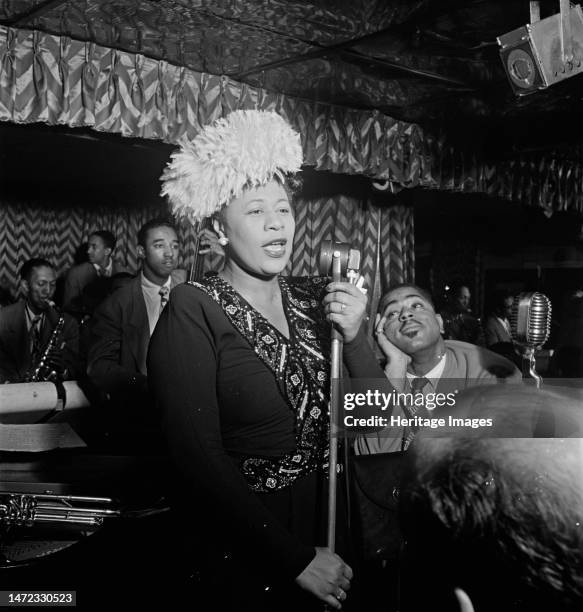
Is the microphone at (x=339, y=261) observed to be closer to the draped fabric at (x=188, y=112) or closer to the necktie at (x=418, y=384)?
the necktie at (x=418, y=384)

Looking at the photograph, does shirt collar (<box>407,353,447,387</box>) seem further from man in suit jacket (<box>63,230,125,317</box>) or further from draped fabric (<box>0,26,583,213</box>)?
man in suit jacket (<box>63,230,125,317</box>)

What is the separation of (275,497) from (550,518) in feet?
2.54

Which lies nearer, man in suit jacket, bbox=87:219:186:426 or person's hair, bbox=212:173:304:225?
person's hair, bbox=212:173:304:225

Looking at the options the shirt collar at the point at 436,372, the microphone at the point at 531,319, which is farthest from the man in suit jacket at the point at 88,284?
the microphone at the point at 531,319

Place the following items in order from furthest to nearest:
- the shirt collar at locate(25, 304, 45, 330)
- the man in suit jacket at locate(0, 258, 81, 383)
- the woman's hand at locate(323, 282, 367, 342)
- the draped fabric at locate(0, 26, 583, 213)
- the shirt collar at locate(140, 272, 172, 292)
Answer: the shirt collar at locate(25, 304, 45, 330) < the shirt collar at locate(140, 272, 172, 292) < the man in suit jacket at locate(0, 258, 81, 383) < the draped fabric at locate(0, 26, 583, 213) < the woman's hand at locate(323, 282, 367, 342)

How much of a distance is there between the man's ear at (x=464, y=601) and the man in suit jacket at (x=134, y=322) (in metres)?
1.67

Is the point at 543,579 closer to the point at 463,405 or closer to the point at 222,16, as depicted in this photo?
the point at 463,405

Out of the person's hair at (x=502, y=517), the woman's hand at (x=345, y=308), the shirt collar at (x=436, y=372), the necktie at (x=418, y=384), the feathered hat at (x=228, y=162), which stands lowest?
the necktie at (x=418, y=384)

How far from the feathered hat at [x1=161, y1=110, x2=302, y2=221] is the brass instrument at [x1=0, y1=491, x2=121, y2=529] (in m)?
0.60

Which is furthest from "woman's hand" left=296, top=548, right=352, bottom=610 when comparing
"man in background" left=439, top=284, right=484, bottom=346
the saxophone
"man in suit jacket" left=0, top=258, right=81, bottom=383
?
"man in background" left=439, top=284, right=484, bottom=346

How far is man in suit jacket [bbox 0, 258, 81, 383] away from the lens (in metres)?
2.52

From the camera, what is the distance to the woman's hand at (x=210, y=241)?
49.8 inches

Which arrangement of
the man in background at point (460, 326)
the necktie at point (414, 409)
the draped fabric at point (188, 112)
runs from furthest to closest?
the man in background at point (460, 326)
the draped fabric at point (188, 112)
the necktie at point (414, 409)

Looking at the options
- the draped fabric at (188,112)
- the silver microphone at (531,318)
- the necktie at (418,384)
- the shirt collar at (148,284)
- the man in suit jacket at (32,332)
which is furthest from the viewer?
the shirt collar at (148,284)
